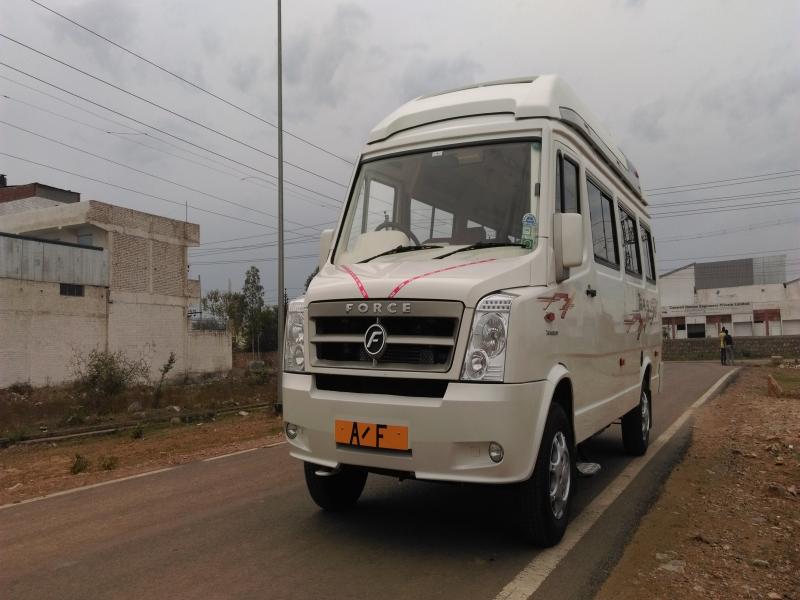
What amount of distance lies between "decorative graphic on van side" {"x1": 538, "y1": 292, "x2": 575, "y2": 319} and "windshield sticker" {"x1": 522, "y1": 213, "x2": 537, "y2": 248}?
38cm

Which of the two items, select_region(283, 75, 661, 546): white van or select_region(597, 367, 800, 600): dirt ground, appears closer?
select_region(597, 367, 800, 600): dirt ground

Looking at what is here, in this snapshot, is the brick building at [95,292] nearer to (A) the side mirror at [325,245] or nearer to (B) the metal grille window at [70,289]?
(B) the metal grille window at [70,289]

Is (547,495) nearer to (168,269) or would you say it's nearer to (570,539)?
(570,539)

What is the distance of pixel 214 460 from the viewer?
789cm

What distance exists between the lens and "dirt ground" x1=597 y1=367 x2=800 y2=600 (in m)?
3.60

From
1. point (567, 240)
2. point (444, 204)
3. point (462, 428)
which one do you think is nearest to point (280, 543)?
point (462, 428)

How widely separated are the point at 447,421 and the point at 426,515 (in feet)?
5.43

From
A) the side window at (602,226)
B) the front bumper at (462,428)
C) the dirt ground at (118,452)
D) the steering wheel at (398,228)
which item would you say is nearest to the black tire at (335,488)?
the front bumper at (462,428)

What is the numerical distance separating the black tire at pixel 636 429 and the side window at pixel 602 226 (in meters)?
1.98

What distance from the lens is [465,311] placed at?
3.75m

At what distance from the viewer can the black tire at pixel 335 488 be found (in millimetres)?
4895

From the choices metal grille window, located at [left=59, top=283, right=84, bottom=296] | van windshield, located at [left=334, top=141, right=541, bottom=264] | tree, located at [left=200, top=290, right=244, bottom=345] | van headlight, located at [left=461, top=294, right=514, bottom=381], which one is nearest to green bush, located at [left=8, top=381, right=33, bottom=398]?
metal grille window, located at [left=59, top=283, right=84, bottom=296]

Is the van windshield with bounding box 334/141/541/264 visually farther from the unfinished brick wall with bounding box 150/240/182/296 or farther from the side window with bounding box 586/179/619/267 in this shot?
the unfinished brick wall with bounding box 150/240/182/296

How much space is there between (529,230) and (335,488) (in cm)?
255
